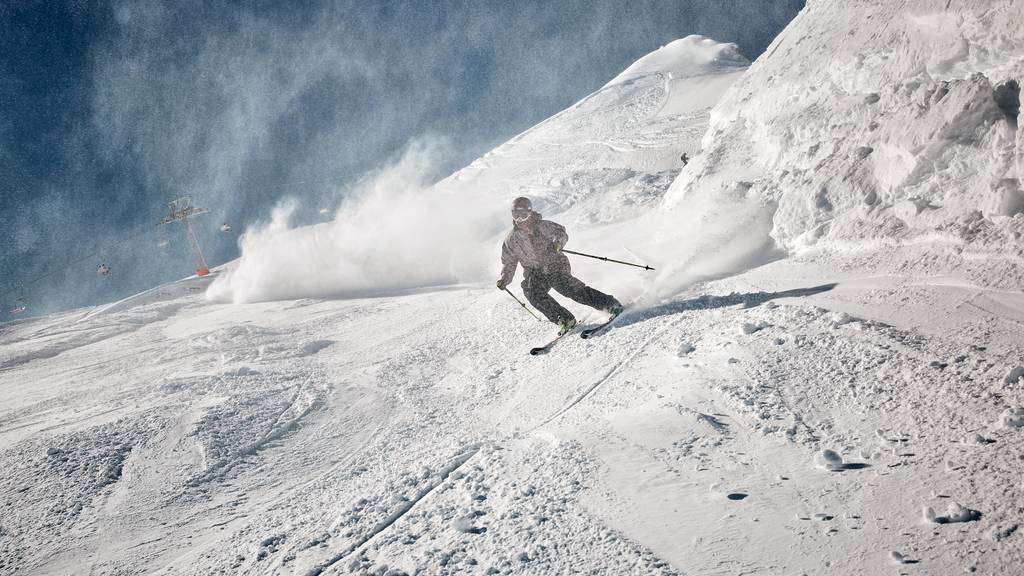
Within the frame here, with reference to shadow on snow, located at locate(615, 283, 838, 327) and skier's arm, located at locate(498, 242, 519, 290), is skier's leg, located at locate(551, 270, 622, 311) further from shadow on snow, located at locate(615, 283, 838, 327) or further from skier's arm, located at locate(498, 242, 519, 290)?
skier's arm, located at locate(498, 242, 519, 290)

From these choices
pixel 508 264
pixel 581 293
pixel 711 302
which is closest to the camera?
pixel 711 302

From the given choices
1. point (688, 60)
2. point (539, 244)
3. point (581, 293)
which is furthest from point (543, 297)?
point (688, 60)

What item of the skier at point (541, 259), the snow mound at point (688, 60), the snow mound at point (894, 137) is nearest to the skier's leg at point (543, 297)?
the skier at point (541, 259)

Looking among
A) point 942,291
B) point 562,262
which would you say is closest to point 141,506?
point 562,262

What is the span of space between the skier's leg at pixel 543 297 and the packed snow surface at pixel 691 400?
24cm

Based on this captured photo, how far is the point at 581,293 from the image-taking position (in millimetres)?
5945

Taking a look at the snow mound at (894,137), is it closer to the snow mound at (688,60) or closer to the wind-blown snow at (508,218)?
the wind-blown snow at (508,218)

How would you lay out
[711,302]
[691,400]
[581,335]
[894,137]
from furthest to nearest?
1. [581,335]
2. [894,137]
3. [711,302]
4. [691,400]

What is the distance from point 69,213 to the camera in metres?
50.9

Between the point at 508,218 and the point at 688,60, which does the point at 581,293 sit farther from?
the point at 688,60

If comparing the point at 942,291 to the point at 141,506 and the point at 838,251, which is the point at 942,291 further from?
the point at 141,506

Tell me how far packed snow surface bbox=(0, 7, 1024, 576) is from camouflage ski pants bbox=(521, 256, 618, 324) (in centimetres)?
25

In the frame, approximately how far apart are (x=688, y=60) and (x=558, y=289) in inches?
1152

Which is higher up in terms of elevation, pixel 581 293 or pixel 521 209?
pixel 521 209
